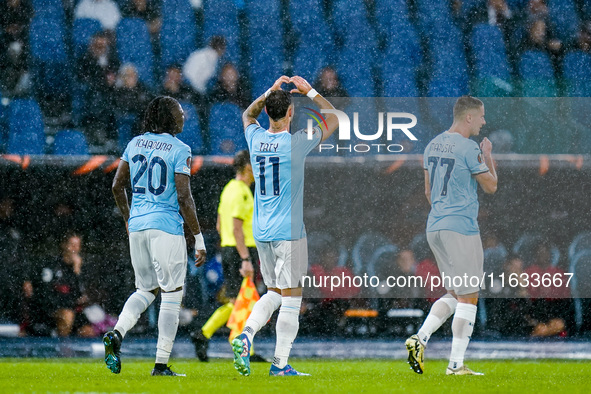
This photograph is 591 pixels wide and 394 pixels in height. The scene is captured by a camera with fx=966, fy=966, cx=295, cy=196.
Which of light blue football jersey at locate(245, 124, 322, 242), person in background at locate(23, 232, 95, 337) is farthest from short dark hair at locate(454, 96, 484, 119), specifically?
person in background at locate(23, 232, 95, 337)

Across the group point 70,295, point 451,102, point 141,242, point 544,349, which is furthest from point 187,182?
point 451,102

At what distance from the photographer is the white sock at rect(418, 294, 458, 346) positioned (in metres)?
5.57

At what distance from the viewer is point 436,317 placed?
568cm

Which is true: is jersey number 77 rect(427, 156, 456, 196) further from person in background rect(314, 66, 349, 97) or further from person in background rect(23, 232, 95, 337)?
person in background rect(314, 66, 349, 97)

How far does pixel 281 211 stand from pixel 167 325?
907 mm

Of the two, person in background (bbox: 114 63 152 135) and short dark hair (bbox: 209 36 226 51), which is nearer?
person in background (bbox: 114 63 152 135)

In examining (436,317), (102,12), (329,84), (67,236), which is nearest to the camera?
(436,317)

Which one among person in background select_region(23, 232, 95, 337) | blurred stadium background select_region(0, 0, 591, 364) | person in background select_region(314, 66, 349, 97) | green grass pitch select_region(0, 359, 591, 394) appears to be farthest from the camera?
person in background select_region(314, 66, 349, 97)

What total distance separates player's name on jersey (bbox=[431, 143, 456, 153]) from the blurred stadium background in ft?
7.97

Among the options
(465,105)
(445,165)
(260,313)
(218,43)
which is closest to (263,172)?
(260,313)

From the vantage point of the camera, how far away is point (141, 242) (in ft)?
17.9

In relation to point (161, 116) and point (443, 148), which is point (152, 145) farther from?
point (443, 148)

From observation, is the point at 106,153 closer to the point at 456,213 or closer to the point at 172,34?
the point at 172,34

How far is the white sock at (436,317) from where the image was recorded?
18.3 ft
